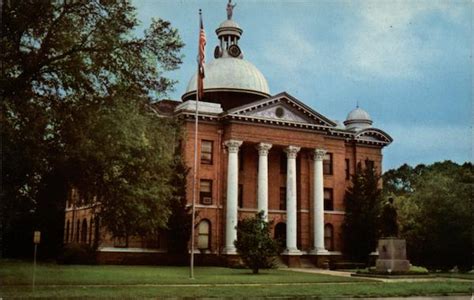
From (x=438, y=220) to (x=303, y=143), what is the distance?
42.7ft

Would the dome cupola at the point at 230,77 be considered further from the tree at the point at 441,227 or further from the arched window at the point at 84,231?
the tree at the point at 441,227

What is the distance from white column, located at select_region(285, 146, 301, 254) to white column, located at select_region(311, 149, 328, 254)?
98.1 inches

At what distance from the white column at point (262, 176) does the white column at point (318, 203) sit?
5297mm

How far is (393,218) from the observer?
120ft

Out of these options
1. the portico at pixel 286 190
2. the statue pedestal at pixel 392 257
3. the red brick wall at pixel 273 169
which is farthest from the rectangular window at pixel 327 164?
the statue pedestal at pixel 392 257

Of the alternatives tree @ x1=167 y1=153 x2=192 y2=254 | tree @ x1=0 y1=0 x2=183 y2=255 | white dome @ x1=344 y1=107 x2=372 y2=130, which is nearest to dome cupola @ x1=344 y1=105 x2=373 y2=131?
white dome @ x1=344 y1=107 x2=372 y2=130

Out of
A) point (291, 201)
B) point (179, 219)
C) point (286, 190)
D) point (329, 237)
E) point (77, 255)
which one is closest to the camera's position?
point (179, 219)

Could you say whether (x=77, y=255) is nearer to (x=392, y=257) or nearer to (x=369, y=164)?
(x=392, y=257)

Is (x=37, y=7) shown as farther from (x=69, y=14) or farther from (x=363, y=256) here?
(x=363, y=256)

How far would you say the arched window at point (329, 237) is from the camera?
183 feet

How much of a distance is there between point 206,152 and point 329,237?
14.8m

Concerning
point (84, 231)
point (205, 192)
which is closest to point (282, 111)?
point (205, 192)

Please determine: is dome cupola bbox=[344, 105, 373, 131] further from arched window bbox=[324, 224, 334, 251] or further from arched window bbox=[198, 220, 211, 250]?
arched window bbox=[198, 220, 211, 250]

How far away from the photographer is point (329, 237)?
5606 cm
